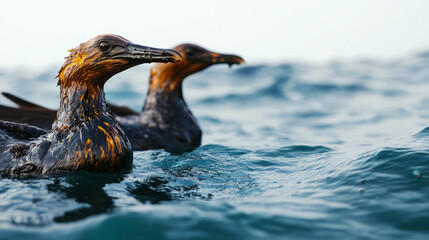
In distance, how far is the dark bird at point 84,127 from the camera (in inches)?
202

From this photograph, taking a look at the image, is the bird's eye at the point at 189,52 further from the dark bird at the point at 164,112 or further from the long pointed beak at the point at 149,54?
the long pointed beak at the point at 149,54

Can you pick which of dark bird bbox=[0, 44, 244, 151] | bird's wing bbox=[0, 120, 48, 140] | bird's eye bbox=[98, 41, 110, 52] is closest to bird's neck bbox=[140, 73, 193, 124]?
dark bird bbox=[0, 44, 244, 151]

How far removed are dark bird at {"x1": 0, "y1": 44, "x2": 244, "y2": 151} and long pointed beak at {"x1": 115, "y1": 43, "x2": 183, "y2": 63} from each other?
2529 millimetres

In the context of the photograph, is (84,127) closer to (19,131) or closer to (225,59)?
(19,131)

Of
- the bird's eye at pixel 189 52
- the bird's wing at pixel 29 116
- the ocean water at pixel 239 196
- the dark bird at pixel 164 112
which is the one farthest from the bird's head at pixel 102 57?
the bird's eye at pixel 189 52

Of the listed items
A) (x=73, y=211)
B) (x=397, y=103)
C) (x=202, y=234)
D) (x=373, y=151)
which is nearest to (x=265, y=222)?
(x=202, y=234)

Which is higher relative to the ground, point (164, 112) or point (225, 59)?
point (225, 59)

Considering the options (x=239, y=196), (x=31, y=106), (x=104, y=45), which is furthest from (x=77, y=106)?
(x=31, y=106)

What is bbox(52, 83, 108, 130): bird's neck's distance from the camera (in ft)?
17.6

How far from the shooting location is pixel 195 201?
4.41 m

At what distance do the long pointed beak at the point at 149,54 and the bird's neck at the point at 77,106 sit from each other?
50 centimetres

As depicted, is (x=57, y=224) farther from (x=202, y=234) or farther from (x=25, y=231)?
(x=202, y=234)

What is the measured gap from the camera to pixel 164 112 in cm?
827

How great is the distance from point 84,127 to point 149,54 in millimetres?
963
